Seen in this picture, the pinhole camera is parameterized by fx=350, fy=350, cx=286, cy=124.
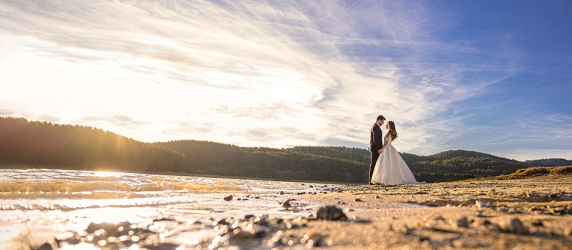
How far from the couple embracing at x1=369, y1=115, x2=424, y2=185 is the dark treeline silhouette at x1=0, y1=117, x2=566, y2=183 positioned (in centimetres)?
2655

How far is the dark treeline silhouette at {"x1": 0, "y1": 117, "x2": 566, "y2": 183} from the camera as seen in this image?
35.3 metres

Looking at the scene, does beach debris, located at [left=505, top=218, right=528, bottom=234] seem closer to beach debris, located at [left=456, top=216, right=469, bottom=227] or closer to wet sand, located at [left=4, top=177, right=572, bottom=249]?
wet sand, located at [left=4, top=177, right=572, bottom=249]

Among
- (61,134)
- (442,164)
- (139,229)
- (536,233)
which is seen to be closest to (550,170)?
(536,233)

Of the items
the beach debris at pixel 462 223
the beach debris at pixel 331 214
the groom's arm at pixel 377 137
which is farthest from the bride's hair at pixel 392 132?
the beach debris at pixel 462 223

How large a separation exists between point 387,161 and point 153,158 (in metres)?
52.9

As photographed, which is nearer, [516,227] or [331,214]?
[516,227]

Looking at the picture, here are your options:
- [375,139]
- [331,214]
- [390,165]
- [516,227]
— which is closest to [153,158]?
[375,139]

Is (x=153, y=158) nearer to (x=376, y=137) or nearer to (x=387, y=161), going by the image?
(x=376, y=137)

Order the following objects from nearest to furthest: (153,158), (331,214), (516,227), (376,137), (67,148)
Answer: (516,227) → (331,214) → (376,137) → (67,148) → (153,158)

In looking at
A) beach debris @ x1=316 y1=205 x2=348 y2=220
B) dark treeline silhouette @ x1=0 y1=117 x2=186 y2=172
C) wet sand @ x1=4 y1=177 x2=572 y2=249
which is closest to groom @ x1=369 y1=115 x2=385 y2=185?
wet sand @ x1=4 y1=177 x2=572 y2=249

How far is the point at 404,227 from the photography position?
301cm

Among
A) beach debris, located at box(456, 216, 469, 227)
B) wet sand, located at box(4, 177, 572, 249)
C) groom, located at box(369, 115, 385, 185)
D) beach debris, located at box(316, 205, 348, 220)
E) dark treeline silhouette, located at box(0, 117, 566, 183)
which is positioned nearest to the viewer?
wet sand, located at box(4, 177, 572, 249)

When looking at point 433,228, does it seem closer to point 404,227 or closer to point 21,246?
point 404,227

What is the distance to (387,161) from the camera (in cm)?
1759
